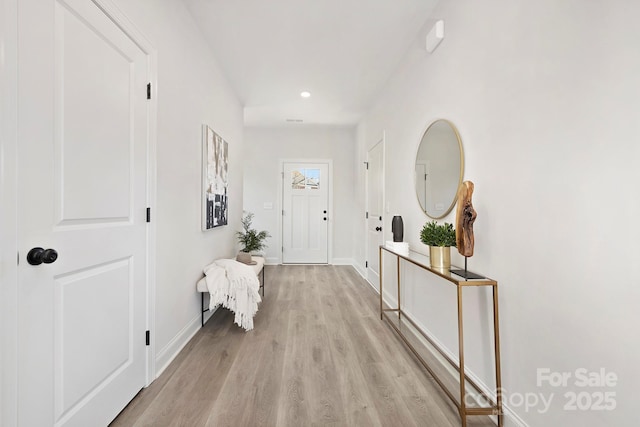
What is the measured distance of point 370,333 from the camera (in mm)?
2646

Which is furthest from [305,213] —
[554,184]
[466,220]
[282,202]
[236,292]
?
[554,184]

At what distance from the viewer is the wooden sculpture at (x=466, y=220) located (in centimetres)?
153

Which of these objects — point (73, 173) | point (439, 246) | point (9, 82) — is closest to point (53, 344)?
point (73, 173)

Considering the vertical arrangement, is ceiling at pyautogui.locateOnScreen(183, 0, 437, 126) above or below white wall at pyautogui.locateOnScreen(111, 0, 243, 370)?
above

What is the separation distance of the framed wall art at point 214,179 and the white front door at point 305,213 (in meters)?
2.33

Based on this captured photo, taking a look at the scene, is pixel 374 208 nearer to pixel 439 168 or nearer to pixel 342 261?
pixel 342 261

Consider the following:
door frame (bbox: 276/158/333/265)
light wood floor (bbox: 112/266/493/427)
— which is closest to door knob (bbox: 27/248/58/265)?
light wood floor (bbox: 112/266/493/427)

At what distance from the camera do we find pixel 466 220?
154cm

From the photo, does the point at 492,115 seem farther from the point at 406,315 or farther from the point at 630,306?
the point at 406,315

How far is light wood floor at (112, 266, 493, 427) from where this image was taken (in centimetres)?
155

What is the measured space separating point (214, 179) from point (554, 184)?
8.81 ft

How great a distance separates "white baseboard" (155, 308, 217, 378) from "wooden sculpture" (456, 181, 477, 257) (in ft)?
6.49

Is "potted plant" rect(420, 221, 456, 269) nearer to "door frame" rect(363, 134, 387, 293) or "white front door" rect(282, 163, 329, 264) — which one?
"door frame" rect(363, 134, 387, 293)

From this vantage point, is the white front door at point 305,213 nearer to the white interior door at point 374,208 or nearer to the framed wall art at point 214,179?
the white interior door at point 374,208
